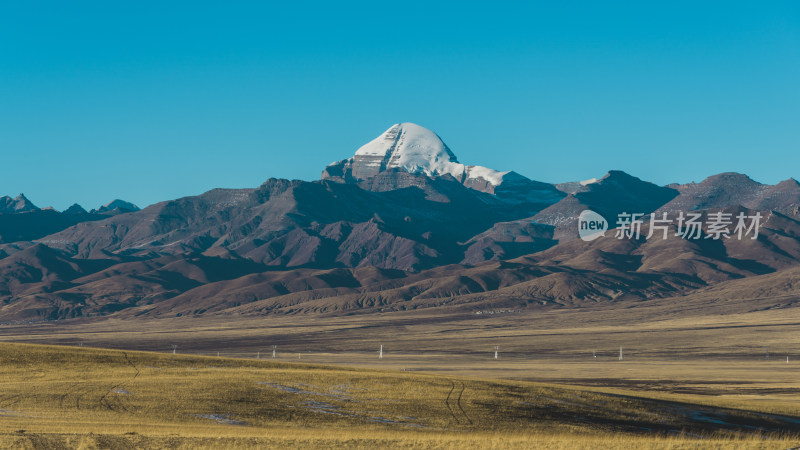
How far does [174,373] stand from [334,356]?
105 meters

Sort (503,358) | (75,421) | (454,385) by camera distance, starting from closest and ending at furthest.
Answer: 1. (75,421)
2. (454,385)
3. (503,358)

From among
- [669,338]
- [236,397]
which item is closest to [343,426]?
[236,397]

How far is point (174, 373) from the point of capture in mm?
55312

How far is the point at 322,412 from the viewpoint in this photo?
45.9 metres

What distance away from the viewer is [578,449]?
35812 mm

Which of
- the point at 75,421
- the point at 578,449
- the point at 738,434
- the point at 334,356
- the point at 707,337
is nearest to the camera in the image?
the point at 578,449

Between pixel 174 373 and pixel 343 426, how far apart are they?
16463 mm

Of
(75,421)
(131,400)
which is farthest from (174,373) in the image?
(75,421)

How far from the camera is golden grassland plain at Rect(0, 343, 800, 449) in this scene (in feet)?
121

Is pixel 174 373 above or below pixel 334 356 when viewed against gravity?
above

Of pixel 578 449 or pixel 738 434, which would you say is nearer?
pixel 578 449

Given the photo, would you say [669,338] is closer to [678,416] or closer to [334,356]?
[334,356]

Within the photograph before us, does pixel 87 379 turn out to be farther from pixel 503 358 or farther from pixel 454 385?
pixel 503 358

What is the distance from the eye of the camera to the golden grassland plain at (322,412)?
121 ft
